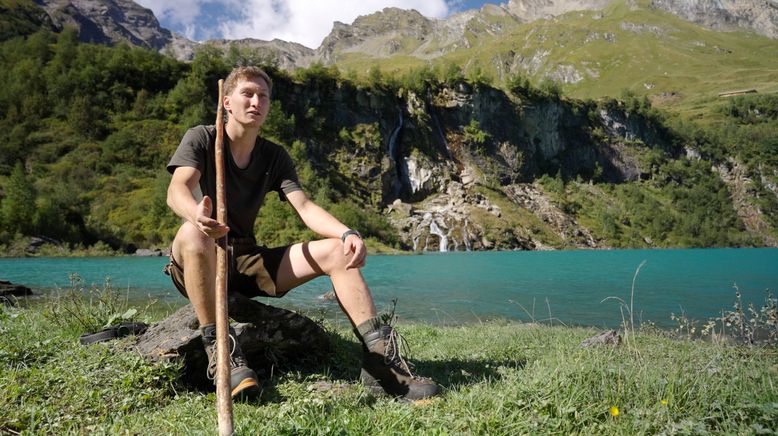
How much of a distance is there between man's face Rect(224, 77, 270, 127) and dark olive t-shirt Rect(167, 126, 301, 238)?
267 mm

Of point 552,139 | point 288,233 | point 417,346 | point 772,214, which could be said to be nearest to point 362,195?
point 288,233

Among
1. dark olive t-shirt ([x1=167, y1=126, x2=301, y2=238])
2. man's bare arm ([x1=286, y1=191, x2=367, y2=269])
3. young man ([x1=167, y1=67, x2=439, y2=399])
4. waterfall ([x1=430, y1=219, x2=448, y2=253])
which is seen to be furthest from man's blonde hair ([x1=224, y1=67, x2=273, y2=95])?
waterfall ([x1=430, y1=219, x2=448, y2=253])

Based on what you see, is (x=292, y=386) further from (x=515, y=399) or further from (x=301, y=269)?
(x=515, y=399)

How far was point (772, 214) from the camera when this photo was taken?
126438mm

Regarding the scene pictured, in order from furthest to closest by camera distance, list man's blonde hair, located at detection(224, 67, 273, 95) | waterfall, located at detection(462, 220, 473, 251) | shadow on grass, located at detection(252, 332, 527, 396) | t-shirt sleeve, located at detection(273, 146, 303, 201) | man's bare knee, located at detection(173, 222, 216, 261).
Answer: waterfall, located at detection(462, 220, 473, 251)
t-shirt sleeve, located at detection(273, 146, 303, 201)
shadow on grass, located at detection(252, 332, 527, 396)
man's blonde hair, located at detection(224, 67, 273, 95)
man's bare knee, located at detection(173, 222, 216, 261)

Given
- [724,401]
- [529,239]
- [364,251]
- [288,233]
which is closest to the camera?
[724,401]

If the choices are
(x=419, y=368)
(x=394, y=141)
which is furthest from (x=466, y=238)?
(x=419, y=368)

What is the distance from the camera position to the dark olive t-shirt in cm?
375

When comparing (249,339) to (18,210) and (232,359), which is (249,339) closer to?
(232,359)

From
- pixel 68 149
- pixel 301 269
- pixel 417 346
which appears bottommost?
pixel 417 346

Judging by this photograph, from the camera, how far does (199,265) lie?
3455 millimetres

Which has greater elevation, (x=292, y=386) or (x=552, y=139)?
(x=552, y=139)

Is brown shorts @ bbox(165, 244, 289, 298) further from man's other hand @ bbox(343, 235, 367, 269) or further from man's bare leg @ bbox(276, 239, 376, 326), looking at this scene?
man's other hand @ bbox(343, 235, 367, 269)

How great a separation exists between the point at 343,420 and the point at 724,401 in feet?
7.84
